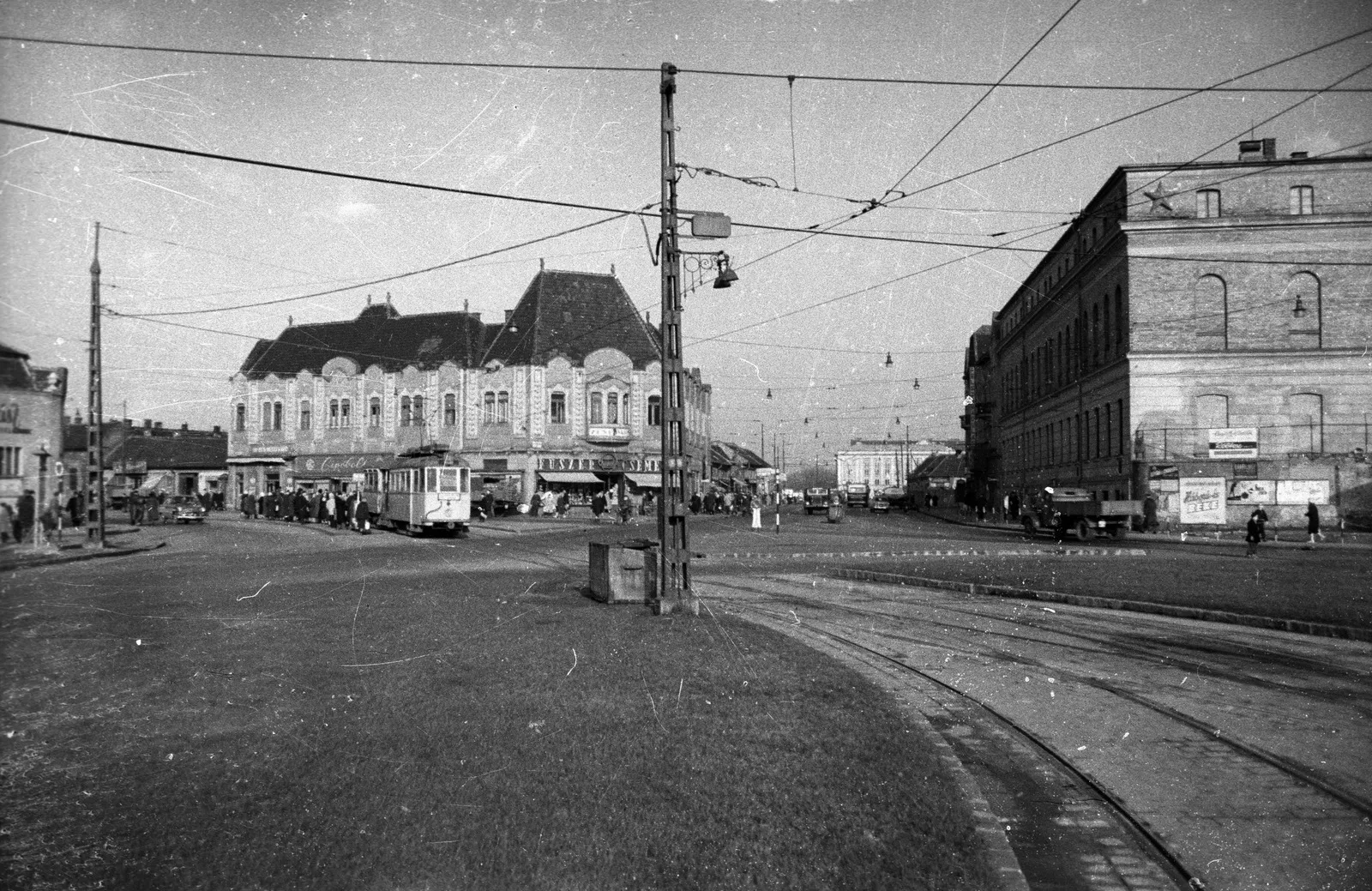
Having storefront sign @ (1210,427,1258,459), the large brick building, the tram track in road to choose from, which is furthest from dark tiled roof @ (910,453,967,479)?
the tram track in road

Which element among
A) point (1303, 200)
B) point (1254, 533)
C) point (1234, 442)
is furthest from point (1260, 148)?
point (1254, 533)

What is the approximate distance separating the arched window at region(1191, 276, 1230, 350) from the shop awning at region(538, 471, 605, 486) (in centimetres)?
3414

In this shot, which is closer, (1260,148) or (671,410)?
(671,410)

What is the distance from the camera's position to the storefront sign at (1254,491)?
1555 inches

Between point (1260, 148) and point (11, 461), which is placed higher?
point (1260, 148)

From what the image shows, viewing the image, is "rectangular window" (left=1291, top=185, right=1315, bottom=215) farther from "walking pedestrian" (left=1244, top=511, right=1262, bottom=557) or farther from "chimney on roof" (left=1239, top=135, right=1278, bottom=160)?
Answer: "walking pedestrian" (left=1244, top=511, right=1262, bottom=557)

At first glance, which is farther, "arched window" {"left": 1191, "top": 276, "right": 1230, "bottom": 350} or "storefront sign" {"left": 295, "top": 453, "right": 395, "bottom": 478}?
"storefront sign" {"left": 295, "top": 453, "right": 395, "bottom": 478}

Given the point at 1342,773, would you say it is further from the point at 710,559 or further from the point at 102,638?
the point at 710,559

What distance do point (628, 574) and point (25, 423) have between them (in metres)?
10.9

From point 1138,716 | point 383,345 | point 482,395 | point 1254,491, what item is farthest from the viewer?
point 383,345

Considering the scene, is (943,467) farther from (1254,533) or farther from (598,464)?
(1254,533)

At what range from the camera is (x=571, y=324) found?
6038 centimetres

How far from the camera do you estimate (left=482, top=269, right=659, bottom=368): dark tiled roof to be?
59.0 metres

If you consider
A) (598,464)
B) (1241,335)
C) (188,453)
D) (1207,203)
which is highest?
(1207,203)
